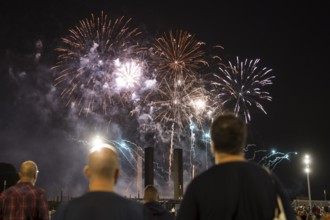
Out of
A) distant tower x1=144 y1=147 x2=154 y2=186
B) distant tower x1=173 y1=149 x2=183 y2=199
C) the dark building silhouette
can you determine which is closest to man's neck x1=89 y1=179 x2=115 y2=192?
distant tower x1=144 y1=147 x2=154 y2=186

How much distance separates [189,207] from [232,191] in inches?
15.6

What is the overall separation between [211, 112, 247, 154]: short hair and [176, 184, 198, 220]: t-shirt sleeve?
0.47 m

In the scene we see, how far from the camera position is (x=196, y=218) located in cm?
385

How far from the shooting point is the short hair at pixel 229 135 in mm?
4031

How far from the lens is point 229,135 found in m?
4.04

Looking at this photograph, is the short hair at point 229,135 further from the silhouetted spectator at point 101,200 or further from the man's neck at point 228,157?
the silhouetted spectator at point 101,200

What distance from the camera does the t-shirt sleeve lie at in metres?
3.83

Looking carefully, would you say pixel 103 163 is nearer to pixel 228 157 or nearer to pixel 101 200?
pixel 101 200

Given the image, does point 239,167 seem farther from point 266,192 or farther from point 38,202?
point 38,202

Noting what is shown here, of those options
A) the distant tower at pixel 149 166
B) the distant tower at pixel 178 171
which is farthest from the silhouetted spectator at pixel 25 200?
Result: the distant tower at pixel 178 171

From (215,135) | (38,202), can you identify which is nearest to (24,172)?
(38,202)

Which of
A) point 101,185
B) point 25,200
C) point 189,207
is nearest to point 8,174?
point 25,200

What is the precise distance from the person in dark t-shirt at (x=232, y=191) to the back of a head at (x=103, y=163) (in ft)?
2.91

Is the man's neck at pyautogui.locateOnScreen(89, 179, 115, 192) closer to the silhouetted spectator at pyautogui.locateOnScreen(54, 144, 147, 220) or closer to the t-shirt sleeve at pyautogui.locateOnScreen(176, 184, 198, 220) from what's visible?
the silhouetted spectator at pyautogui.locateOnScreen(54, 144, 147, 220)
